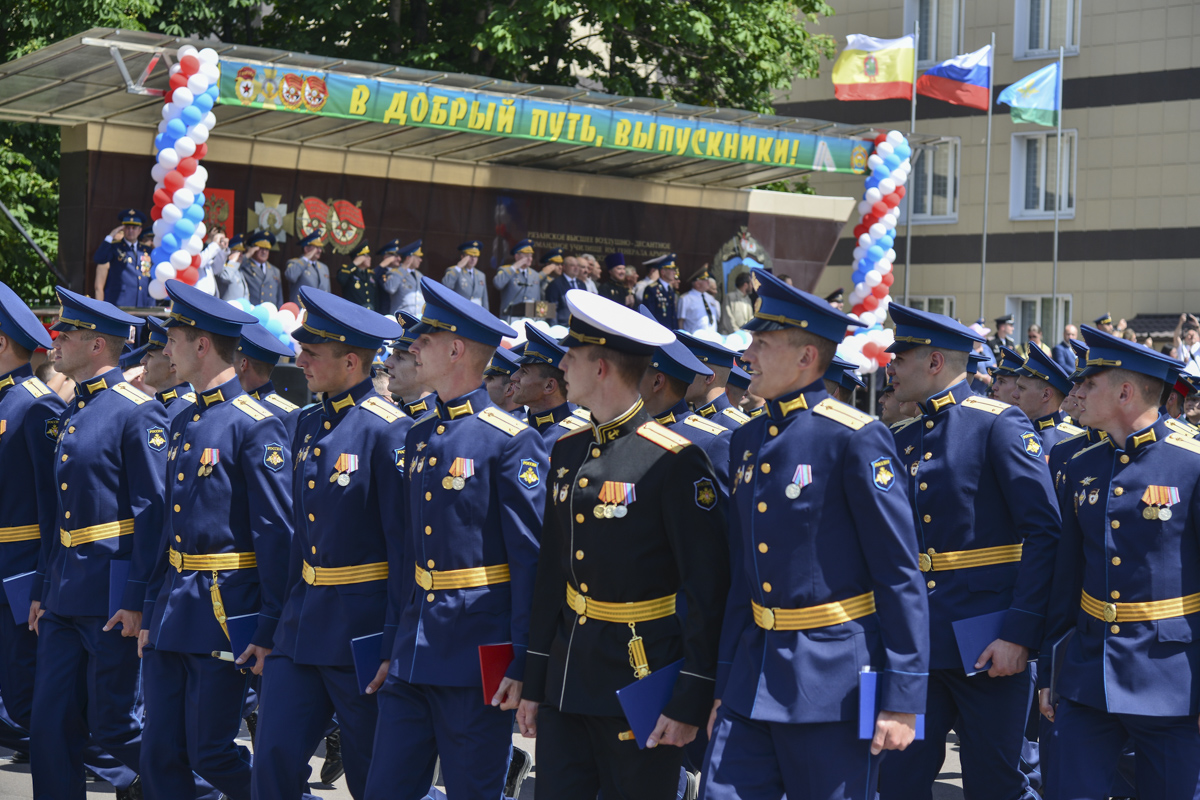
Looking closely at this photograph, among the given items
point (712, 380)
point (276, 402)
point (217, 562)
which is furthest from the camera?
point (712, 380)

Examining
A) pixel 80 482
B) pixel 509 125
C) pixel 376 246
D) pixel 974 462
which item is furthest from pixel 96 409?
pixel 376 246

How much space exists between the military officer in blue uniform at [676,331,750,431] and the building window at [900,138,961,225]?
2578cm

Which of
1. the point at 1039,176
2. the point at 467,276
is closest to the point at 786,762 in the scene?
the point at 467,276

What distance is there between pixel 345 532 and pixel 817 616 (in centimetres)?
199

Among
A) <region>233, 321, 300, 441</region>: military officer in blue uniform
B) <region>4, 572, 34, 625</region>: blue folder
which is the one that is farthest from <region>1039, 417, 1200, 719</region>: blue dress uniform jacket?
<region>4, 572, 34, 625</region>: blue folder

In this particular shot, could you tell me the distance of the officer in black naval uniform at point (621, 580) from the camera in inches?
168

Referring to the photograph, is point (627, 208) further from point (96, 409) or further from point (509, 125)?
point (96, 409)

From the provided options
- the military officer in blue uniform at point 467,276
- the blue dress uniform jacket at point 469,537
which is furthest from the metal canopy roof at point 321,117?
the blue dress uniform jacket at point 469,537

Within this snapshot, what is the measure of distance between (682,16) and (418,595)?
21.2 m

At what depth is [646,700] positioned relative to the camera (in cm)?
418

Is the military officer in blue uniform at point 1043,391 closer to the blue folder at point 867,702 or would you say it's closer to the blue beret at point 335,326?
the blue beret at point 335,326

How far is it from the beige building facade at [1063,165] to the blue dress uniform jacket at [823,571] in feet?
82.2

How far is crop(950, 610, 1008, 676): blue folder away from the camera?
18.1 ft

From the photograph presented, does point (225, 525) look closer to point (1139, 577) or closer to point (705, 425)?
point (705, 425)
